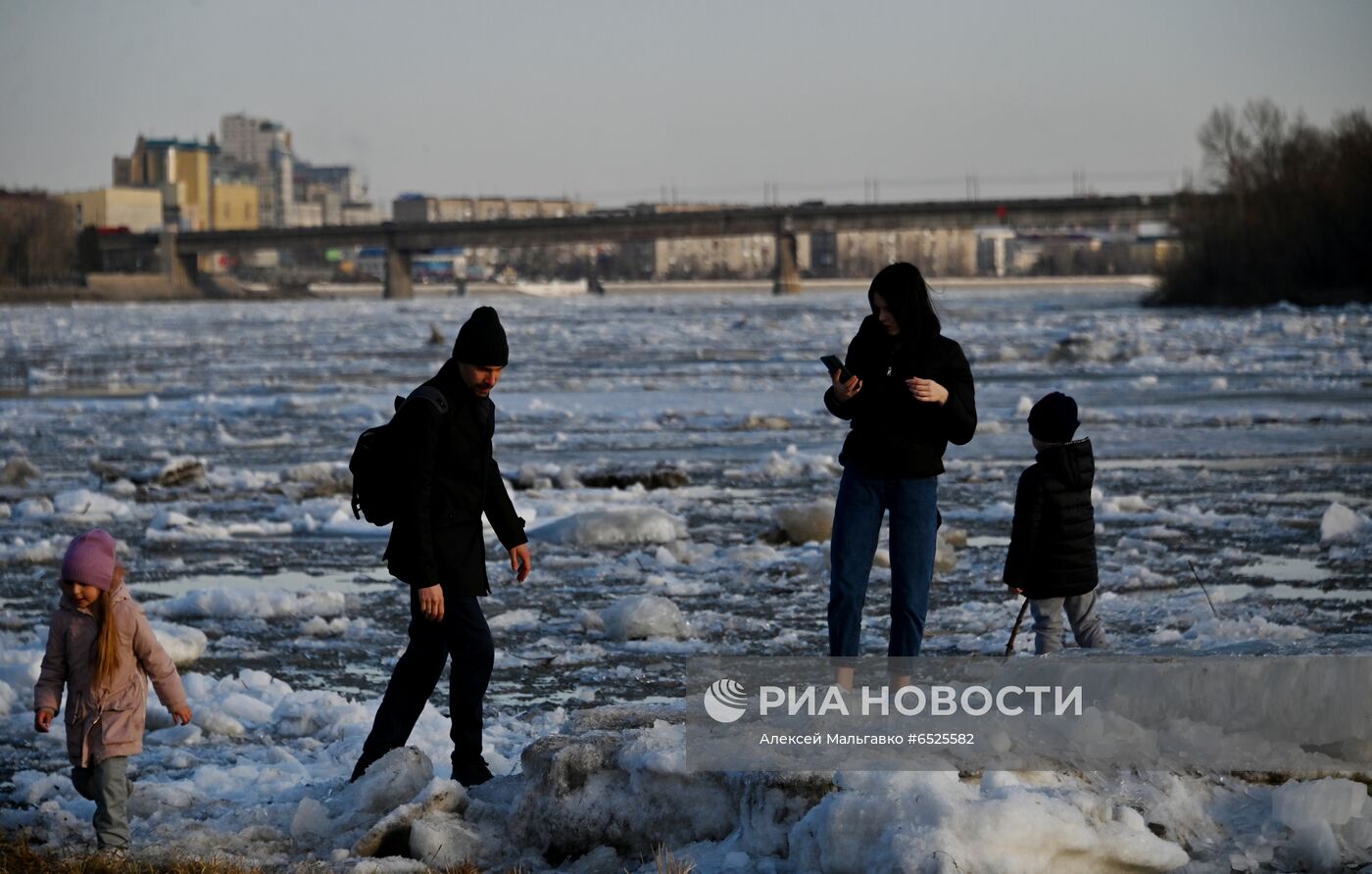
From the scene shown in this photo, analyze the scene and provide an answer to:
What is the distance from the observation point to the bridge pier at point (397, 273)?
127m

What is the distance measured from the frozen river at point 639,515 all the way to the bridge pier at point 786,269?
86.0 meters

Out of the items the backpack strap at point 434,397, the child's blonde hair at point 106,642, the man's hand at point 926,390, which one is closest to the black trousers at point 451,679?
the backpack strap at point 434,397

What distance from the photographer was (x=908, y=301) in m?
6.50

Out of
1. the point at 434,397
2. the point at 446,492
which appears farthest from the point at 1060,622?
the point at 434,397

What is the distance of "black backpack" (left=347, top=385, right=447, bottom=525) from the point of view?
632 cm

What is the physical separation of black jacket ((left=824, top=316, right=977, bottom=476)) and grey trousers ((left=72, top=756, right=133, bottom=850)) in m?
2.86

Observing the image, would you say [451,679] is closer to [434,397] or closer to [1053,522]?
[434,397]

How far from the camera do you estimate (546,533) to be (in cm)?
1295

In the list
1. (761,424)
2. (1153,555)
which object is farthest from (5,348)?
(1153,555)

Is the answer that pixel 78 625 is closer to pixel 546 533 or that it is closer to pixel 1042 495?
pixel 1042 495

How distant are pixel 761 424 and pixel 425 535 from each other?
52.3 ft

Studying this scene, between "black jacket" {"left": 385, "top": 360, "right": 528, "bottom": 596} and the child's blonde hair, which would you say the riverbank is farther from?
the child's blonde hair

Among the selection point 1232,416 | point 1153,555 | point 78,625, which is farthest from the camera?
point 1232,416

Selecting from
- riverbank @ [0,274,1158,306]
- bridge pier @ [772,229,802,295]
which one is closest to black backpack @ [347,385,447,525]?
riverbank @ [0,274,1158,306]
